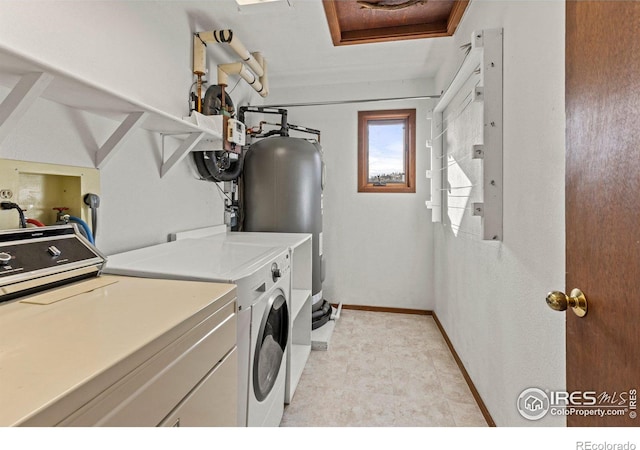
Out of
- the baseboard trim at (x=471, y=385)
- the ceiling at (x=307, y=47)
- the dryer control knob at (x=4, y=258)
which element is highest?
the ceiling at (x=307, y=47)

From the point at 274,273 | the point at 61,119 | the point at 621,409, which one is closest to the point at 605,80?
the point at 621,409

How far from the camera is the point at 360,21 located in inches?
87.5

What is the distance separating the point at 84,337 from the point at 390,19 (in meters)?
2.57

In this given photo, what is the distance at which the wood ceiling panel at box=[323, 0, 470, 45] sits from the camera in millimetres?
1994

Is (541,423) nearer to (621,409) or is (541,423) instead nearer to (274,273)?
(621,409)

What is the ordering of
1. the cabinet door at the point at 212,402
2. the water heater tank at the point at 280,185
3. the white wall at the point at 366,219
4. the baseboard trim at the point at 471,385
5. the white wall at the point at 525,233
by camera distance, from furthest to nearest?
the white wall at the point at 366,219 → the water heater tank at the point at 280,185 → the baseboard trim at the point at 471,385 → the white wall at the point at 525,233 → the cabinet door at the point at 212,402

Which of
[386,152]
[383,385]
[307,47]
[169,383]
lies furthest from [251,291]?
[386,152]

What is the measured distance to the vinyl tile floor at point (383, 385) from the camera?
1616 millimetres

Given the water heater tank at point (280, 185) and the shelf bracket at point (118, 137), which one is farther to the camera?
the water heater tank at point (280, 185)

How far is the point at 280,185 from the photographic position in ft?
8.04

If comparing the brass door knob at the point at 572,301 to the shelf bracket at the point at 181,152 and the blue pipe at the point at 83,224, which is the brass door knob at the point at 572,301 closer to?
the blue pipe at the point at 83,224

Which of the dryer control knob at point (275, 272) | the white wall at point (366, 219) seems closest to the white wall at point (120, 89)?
the dryer control knob at point (275, 272)

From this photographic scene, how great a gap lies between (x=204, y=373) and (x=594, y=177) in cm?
101

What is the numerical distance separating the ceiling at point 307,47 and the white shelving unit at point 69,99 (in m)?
0.91
